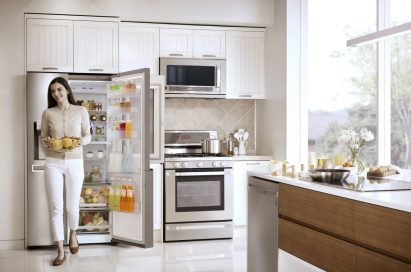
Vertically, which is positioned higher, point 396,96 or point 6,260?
point 396,96

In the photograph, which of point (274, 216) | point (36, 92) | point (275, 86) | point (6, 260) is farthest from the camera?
point (275, 86)

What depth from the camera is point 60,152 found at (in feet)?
17.1

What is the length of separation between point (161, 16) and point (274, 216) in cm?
315

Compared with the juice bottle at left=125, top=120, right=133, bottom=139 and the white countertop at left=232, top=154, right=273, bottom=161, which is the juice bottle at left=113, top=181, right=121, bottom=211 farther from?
the white countertop at left=232, top=154, right=273, bottom=161

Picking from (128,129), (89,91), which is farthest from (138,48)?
(128,129)

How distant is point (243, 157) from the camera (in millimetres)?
6492

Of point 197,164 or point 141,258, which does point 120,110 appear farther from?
point 141,258

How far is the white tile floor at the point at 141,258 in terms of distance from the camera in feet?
16.4

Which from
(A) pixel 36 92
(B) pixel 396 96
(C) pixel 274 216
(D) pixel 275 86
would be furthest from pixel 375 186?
(A) pixel 36 92

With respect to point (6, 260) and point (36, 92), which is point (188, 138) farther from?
point (6, 260)

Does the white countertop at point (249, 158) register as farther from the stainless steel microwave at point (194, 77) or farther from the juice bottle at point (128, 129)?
the juice bottle at point (128, 129)

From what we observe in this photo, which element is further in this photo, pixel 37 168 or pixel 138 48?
pixel 138 48

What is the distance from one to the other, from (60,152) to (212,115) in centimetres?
239

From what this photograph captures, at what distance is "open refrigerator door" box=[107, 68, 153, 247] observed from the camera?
5.47 meters
